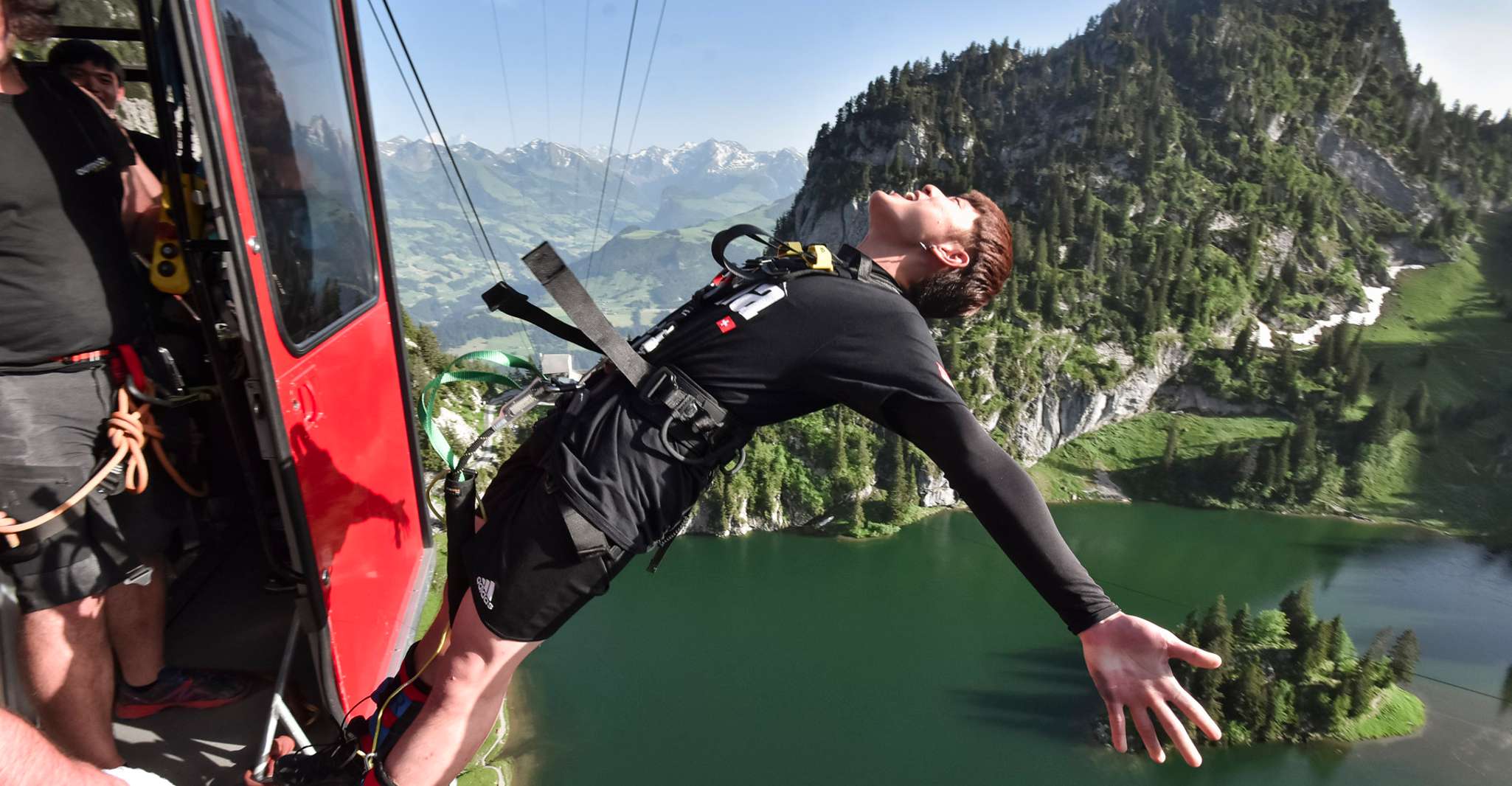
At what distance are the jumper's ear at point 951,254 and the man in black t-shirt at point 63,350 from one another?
2.41m

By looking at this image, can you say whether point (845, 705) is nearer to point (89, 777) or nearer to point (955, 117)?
point (89, 777)

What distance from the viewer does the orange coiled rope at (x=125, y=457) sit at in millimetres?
2275

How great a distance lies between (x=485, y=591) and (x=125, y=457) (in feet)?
4.52

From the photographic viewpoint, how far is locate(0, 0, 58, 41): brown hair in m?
2.27

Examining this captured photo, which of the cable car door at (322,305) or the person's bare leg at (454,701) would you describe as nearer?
the person's bare leg at (454,701)

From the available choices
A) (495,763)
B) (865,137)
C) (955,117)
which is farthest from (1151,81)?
(495,763)

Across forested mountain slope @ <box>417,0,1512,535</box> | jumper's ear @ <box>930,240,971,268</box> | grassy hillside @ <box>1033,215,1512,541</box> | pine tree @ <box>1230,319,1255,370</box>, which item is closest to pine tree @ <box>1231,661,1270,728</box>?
forested mountain slope @ <box>417,0,1512,535</box>

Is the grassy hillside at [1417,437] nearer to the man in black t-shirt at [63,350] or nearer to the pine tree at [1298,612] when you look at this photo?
the pine tree at [1298,612]

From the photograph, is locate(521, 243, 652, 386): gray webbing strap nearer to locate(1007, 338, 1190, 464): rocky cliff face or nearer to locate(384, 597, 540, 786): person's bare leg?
locate(384, 597, 540, 786): person's bare leg

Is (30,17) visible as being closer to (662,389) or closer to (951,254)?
(662,389)

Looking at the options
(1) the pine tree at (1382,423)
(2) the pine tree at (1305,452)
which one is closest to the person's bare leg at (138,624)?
(2) the pine tree at (1305,452)

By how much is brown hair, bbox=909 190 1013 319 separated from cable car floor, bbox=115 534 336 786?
2.18m

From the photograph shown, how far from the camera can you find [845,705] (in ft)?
125

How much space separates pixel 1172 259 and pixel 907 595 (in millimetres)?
68961
